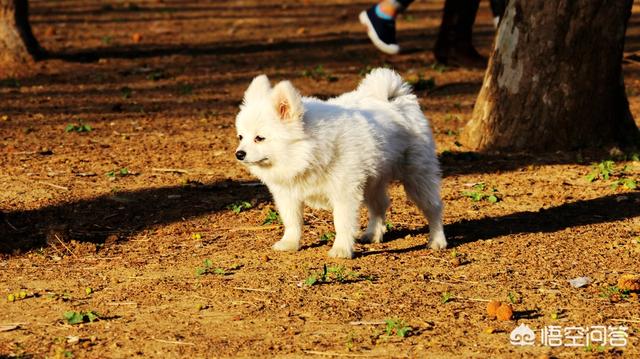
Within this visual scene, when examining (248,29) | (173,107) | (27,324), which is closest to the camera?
(27,324)

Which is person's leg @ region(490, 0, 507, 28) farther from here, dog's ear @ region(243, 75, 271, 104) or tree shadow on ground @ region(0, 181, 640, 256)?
dog's ear @ region(243, 75, 271, 104)

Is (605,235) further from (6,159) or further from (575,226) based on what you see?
(6,159)

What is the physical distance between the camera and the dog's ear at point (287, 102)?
706cm

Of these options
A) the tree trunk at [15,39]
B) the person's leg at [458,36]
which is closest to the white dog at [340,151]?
the person's leg at [458,36]

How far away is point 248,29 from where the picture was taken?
2041cm

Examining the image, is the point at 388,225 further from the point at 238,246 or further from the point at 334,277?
the point at 334,277

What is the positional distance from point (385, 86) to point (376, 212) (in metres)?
0.91

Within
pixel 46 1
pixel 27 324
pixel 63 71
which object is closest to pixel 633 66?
pixel 63 71

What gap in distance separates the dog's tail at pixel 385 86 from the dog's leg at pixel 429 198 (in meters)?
0.58

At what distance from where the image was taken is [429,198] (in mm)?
7770

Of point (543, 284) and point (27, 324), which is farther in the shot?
point (543, 284)

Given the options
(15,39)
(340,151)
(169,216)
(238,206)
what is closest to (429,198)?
(340,151)

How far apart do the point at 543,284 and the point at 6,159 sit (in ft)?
18.4

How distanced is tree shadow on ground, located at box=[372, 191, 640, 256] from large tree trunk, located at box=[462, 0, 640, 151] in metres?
1.53
